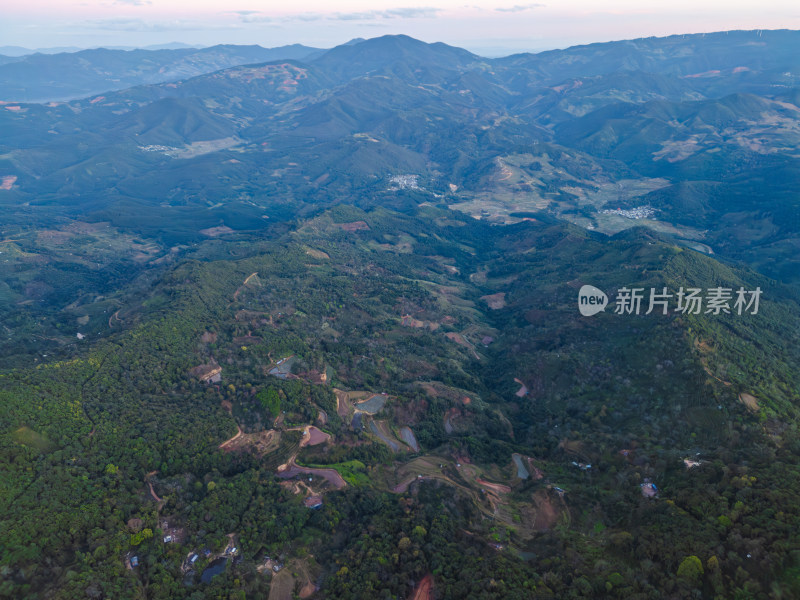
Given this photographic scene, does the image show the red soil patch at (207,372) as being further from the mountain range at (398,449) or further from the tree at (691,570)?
the tree at (691,570)

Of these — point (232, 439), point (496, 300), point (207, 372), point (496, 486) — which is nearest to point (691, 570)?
point (496, 486)

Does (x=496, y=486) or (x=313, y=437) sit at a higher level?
(x=313, y=437)

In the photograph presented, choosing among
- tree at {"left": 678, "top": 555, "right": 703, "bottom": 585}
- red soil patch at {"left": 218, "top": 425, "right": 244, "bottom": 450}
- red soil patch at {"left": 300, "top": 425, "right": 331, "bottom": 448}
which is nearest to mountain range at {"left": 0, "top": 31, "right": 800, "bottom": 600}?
tree at {"left": 678, "top": 555, "right": 703, "bottom": 585}

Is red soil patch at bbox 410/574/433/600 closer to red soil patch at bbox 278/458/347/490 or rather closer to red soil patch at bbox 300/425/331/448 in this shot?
red soil patch at bbox 278/458/347/490

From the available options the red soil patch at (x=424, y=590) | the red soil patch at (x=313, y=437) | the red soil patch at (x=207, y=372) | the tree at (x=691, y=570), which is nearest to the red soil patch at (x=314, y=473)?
the red soil patch at (x=313, y=437)

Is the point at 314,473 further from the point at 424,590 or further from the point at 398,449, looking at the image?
the point at 424,590

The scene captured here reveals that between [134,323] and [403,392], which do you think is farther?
[134,323]

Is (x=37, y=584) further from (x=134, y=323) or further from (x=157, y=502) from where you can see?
(x=134, y=323)

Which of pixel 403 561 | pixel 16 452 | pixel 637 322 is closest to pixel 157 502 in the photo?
pixel 16 452
